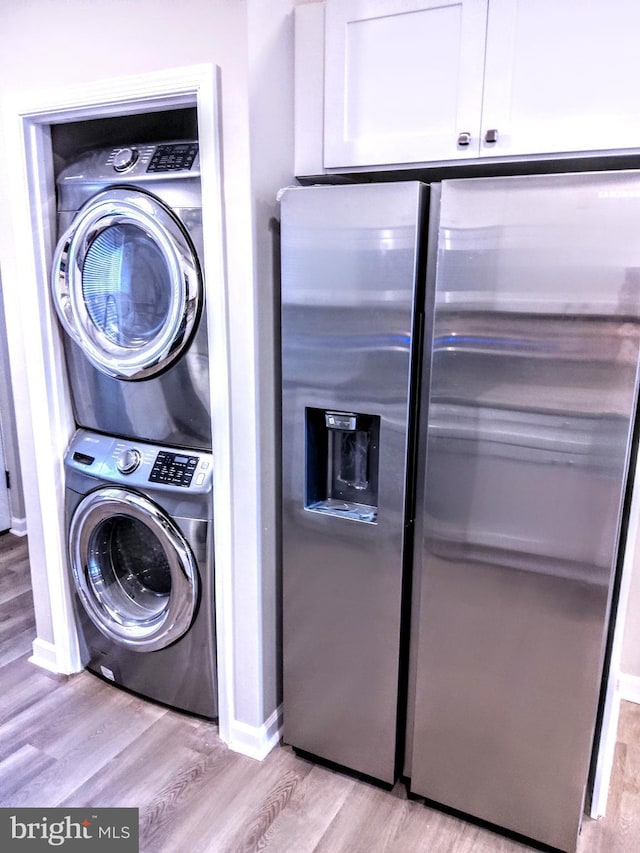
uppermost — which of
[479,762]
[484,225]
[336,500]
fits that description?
[484,225]

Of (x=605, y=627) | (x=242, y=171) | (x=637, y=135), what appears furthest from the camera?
(x=242, y=171)

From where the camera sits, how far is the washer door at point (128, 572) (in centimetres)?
213

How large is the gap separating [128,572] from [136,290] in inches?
42.0

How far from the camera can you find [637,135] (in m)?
1.47

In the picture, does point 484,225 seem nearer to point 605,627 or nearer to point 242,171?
point 242,171

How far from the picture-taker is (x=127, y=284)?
208 centimetres

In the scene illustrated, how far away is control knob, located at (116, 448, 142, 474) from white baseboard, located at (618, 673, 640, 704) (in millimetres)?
1939

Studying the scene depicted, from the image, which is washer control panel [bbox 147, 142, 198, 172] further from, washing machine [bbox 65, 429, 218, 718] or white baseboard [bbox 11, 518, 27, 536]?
white baseboard [bbox 11, 518, 27, 536]

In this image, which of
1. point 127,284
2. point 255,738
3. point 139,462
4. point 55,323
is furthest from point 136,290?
point 255,738

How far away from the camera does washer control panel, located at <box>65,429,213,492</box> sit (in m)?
2.03

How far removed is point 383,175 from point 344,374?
0.68 meters

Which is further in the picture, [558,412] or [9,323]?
[9,323]

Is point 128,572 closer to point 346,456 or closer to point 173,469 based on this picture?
point 173,469

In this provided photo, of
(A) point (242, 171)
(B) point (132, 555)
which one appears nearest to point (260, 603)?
(B) point (132, 555)
